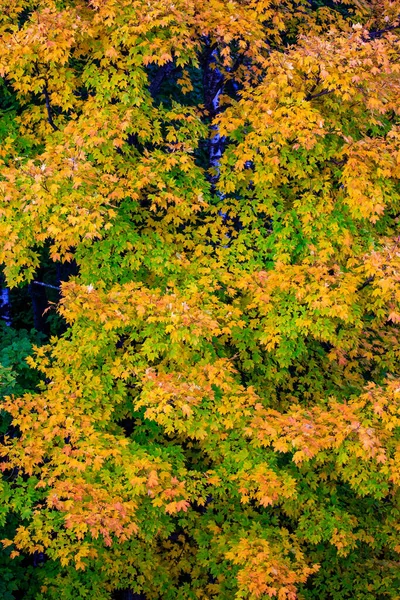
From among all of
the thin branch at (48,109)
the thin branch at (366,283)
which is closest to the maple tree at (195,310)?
the thin branch at (48,109)

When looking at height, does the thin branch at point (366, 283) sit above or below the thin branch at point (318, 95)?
below

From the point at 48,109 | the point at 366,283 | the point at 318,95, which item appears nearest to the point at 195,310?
the point at 366,283

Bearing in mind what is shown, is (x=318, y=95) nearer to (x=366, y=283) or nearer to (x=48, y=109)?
(x=366, y=283)

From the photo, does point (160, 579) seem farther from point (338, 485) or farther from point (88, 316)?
point (88, 316)

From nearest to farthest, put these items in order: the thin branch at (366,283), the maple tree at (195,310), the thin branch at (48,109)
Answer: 1. the maple tree at (195,310)
2. the thin branch at (366,283)
3. the thin branch at (48,109)

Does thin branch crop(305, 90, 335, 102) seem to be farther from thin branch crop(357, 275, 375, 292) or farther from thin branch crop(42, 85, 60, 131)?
thin branch crop(42, 85, 60, 131)

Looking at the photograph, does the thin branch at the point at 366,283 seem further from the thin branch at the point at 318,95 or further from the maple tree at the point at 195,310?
the thin branch at the point at 318,95

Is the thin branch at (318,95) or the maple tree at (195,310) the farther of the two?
the thin branch at (318,95)

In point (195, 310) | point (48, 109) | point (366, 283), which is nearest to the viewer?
point (195, 310)
